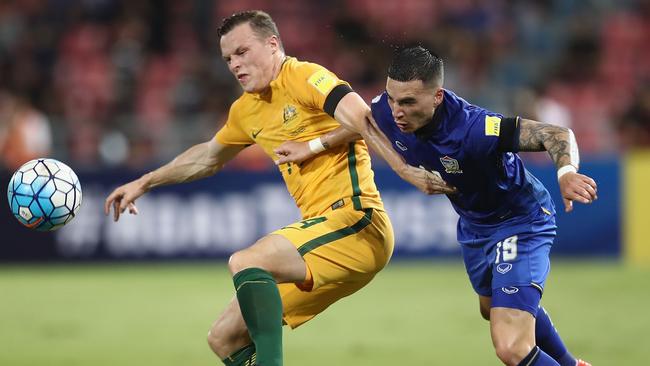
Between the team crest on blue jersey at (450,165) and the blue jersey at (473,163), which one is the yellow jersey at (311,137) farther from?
the team crest on blue jersey at (450,165)

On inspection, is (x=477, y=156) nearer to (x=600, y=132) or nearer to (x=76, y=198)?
(x=76, y=198)

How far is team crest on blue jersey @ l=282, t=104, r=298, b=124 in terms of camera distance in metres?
6.17

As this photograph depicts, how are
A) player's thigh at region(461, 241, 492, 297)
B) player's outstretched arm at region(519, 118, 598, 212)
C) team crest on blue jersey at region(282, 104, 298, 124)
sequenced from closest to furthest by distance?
player's outstretched arm at region(519, 118, 598, 212) → player's thigh at region(461, 241, 492, 297) → team crest on blue jersey at region(282, 104, 298, 124)

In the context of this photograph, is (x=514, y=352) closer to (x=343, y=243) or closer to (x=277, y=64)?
(x=343, y=243)

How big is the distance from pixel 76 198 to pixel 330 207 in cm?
157

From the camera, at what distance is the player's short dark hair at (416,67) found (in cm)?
552

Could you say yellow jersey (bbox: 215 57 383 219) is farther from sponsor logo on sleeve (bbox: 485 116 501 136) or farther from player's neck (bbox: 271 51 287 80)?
sponsor logo on sleeve (bbox: 485 116 501 136)

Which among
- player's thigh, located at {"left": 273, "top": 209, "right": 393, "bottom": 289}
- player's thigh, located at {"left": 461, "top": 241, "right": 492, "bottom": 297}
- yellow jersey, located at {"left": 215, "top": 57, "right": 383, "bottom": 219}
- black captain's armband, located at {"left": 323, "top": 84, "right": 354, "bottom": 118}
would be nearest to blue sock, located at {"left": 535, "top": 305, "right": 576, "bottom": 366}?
player's thigh, located at {"left": 461, "top": 241, "right": 492, "bottom": 297}

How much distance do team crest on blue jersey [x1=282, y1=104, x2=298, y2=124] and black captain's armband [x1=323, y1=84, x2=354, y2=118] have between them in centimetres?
34

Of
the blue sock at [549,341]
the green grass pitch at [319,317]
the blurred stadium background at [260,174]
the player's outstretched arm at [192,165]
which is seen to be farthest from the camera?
the blurred stadium background at [260,174]

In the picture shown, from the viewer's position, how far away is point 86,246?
14422 millimetres

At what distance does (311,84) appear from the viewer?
19.6 ft

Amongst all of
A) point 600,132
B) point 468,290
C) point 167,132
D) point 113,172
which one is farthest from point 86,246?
point 600,132

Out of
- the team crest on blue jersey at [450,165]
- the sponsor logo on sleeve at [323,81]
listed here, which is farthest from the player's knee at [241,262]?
the team crest on blue jersey at [450,165]
